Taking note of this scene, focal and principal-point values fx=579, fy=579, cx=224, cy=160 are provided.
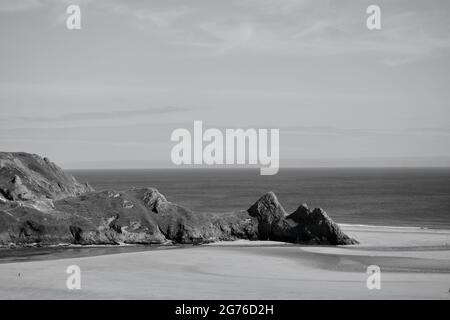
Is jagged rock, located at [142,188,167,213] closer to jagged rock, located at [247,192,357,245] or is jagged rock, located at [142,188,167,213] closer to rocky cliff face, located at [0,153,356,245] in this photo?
rocky cliff face, located at [0,153,356,245]

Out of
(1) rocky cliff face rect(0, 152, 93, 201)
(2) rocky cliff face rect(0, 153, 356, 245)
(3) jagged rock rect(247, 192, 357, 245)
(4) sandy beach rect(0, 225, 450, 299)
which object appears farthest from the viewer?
(1) rocky cliff face rect(0, 152, 93, 201)

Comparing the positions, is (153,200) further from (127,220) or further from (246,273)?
(246,273)

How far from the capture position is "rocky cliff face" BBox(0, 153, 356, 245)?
52.8 m

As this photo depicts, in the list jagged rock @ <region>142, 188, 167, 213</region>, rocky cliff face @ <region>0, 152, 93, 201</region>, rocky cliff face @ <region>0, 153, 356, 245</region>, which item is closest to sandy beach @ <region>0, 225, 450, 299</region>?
rocky cliff face @ <region>0, 153, 356, 245</region>

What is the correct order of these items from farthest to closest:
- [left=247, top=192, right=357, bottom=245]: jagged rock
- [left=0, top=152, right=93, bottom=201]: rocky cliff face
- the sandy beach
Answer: [left=0, top=152, right=93, bottom=201]: rocky cliff face
[left=247, top=192, right=357, bottom=245]: jagged rock
the sandy beach

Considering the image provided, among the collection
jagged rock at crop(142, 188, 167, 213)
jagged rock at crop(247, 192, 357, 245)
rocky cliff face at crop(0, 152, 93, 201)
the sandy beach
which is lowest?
the sandy beach

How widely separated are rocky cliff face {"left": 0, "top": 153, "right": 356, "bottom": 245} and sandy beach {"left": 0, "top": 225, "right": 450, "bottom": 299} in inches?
103

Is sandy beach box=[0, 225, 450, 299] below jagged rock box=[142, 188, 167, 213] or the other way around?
below

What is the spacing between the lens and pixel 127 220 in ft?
182

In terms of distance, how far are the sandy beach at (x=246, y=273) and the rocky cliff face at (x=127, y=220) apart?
2.61 meters

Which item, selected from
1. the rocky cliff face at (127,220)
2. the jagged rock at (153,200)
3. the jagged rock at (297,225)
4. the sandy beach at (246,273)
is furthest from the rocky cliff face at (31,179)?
the jagged rock at (297,225)

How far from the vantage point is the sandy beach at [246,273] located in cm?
3444
